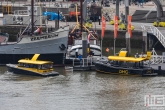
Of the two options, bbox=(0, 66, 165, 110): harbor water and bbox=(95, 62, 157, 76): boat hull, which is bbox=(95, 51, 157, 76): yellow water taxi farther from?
bbox=(0, 66, 165, 110): harbor water

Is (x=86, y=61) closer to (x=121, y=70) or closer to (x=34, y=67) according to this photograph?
(x=121, y=70)

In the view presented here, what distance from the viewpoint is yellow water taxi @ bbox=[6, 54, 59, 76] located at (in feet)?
237

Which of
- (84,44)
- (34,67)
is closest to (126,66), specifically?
(84,44)

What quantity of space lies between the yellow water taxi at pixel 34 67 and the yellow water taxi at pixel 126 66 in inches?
154

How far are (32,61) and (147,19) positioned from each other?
31406 millimetres

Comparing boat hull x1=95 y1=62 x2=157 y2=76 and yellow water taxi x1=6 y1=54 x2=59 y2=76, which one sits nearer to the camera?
boat hull x1=95 y1=62 x2=157 y2=76

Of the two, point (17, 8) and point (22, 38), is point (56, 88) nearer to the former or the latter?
point (22, 38)

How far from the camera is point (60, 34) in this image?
79.4 meters

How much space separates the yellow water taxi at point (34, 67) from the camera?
72.4 meters

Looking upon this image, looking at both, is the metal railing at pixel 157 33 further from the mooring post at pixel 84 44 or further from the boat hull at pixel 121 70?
the boat hull at pixel 121 70

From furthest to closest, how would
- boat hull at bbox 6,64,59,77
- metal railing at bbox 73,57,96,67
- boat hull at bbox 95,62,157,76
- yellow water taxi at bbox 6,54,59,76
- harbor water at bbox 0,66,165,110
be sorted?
metal railing at bbox 73,57,96,67
boat hull at bbox 6,64,59,77
yellow water taxi at bbox 6,54,59,76
boat hull at bbox 95,62,157,76
harbor water at bbox 0,66,165,110

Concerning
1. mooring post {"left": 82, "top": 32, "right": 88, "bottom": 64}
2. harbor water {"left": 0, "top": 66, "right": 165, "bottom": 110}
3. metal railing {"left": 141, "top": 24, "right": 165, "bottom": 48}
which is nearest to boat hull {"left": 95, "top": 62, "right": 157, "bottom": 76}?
harbor water {"left": 0, "top": 66, "right": 165, "bottom": 110}

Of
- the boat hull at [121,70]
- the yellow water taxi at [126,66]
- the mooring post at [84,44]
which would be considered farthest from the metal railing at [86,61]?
the yellow water taxi at [126,66]

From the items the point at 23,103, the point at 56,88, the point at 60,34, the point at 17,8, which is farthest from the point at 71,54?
the point at 17,8
